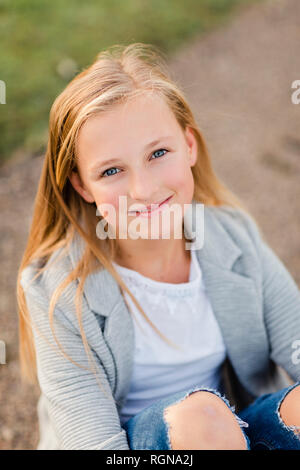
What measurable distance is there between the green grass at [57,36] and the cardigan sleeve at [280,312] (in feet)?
6.07

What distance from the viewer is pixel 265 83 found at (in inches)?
150

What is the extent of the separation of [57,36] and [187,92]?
1.95 meters

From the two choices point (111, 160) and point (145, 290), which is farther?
→ point (145, 290)

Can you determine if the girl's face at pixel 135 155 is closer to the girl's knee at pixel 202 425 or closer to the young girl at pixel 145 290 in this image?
the young girl at pixel 145 290

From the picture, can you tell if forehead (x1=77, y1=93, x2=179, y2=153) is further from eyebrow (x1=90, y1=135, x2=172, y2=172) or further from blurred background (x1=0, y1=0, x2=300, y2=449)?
blurred background (x1=0, y1=0, x2=300, y2=449)

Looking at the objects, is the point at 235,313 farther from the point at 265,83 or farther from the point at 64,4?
the point at 64,4

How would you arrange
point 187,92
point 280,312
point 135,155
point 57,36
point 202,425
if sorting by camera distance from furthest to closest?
point 57,36
point 187,92
point 280,312
point 135,155
point 202,425

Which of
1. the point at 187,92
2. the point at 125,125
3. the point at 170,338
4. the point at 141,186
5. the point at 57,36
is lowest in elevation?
the point at 170,338

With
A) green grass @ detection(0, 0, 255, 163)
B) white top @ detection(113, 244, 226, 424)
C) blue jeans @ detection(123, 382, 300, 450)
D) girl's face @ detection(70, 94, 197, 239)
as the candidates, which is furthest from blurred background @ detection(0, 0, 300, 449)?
girl's face @ detection(70, 94, 197, 239)

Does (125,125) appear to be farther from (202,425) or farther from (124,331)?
(202,425)

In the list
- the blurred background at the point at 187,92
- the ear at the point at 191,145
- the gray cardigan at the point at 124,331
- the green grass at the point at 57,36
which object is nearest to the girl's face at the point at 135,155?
the ear at the point at 191,145

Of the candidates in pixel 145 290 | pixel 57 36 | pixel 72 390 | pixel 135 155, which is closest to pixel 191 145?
pixel 135 155

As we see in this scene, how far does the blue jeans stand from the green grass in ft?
6.92

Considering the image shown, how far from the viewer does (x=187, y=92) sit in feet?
7.71
